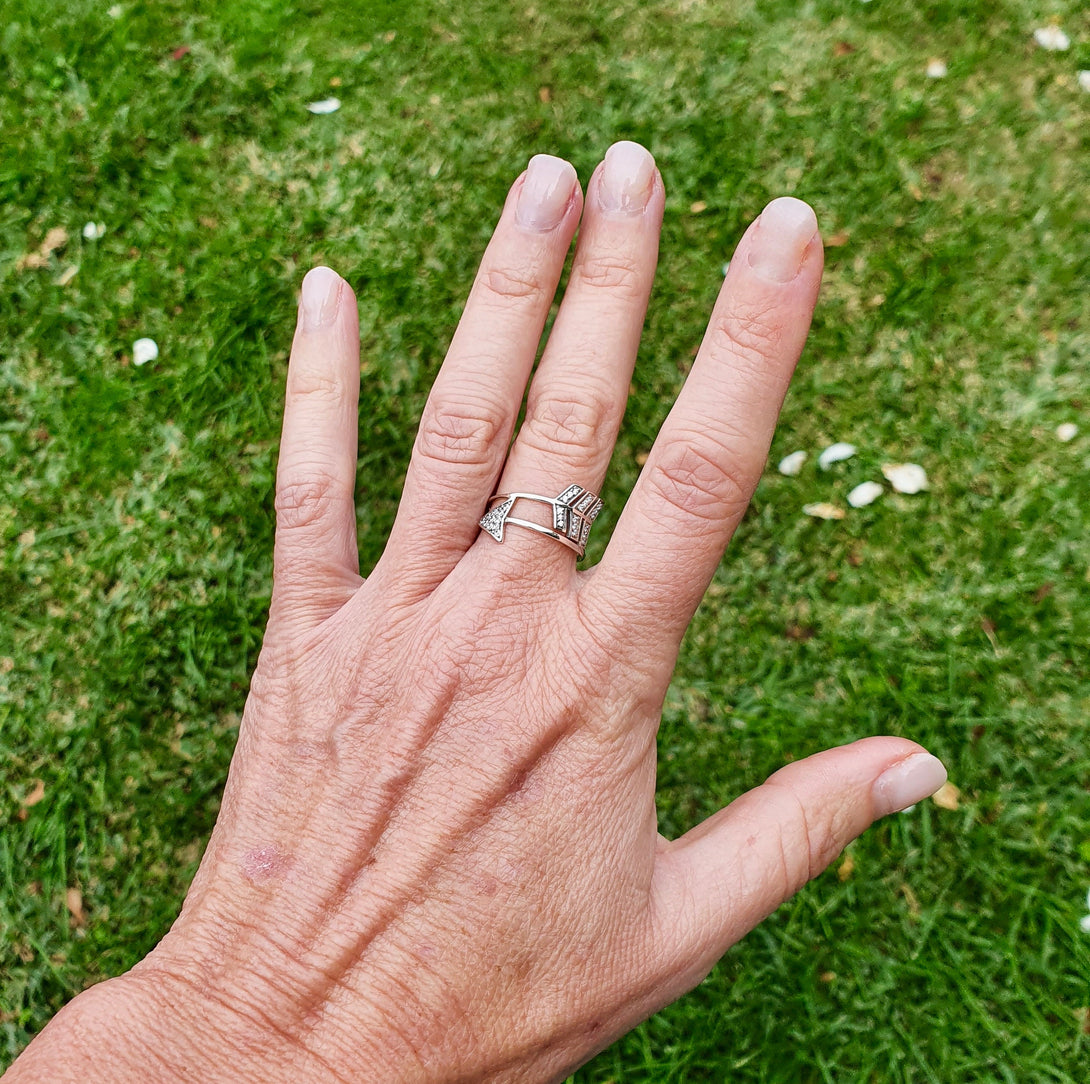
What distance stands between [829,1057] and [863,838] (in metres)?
0.72

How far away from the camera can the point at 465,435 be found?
86.7 inches

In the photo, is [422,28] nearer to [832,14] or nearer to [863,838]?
[832,14]

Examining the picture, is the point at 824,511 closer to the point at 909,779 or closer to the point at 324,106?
the point at 909,779

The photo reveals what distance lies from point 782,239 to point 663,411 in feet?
4.15

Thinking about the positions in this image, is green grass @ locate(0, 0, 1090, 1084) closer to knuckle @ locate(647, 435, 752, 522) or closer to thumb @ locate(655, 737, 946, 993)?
thumb @ locate(655, 737, 946, 993)

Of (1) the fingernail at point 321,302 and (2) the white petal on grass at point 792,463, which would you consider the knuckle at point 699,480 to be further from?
(2) the white petal on grass at point 792,463

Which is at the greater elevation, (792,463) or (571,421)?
(571,421)

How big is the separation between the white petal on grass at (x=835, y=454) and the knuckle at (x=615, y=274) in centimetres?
136

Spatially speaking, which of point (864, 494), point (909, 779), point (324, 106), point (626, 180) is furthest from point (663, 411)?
point (324, 106)

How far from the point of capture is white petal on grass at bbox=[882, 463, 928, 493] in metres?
3.21

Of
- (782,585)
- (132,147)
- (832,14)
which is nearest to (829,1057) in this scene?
(782,585)

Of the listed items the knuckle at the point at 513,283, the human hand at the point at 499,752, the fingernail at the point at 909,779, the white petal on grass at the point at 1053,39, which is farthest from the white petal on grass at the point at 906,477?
the white petal on grass at the point at 1053,39

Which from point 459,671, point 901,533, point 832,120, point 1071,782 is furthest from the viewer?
point 832,120

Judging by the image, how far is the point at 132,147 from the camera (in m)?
3.54
